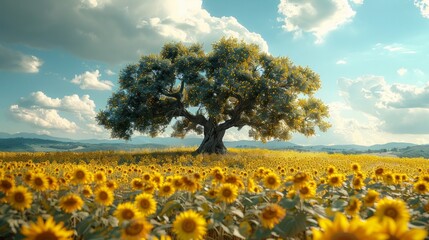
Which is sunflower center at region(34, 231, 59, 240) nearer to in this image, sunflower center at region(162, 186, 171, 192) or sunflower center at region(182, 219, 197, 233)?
sunflower center at region(182, 219, 197, 233)

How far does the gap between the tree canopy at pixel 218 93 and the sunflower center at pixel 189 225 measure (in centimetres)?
2696

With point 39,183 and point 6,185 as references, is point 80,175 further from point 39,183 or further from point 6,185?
point 6,185

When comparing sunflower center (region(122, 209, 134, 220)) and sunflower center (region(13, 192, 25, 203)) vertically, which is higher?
sunflower center (region(13, 192, 25, 203))

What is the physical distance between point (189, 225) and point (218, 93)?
1116 inches

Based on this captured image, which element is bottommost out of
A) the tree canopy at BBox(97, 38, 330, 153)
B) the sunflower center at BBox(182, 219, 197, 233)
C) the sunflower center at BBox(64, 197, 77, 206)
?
the sunflower center at BBox(182, 219, 197, 233)

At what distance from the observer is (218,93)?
3167 centimetres

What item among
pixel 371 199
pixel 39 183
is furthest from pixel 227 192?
pixel 39 183

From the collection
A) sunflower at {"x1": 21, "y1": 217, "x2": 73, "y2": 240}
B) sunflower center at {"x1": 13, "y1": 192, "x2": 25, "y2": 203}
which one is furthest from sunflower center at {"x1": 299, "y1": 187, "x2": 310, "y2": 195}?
sunflower center at {"x1": 13, "y1": 192, "x2": 25, "y2": 203}

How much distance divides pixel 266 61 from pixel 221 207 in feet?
99.9

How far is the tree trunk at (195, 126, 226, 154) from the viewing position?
35781 millimetres

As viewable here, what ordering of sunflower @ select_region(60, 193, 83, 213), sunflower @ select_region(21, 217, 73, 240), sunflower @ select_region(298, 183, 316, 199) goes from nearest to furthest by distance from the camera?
sunflower @ select_region(21, 217, 73, 240) < sunflower @ select_region(60, 193, 83, 213) < sunflower @ select_region(298, 183, 316, 199)

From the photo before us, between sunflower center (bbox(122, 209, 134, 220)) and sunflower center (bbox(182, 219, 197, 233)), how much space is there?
86cm

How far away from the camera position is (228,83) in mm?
30938

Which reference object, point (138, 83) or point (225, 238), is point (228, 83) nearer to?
point (138, 83)
